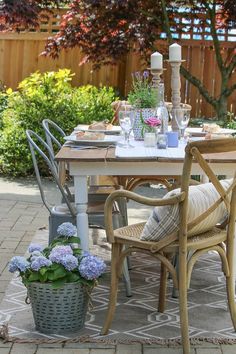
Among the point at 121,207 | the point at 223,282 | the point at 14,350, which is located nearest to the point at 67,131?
the point at 121,207

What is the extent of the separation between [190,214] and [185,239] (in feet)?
0.43

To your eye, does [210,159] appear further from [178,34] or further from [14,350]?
[178,34]

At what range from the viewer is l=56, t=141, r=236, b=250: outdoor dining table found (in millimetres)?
4102

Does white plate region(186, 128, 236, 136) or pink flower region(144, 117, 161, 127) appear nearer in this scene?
pink flower region(144, 117, 161, 127)

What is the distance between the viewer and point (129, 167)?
417 centimetres

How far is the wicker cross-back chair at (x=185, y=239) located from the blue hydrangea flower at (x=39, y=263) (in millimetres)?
322

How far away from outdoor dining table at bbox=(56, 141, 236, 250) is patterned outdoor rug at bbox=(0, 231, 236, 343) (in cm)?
43

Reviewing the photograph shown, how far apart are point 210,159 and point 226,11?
16.2ft

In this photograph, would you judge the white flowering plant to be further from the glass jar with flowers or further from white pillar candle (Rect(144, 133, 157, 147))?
the glass jar with flowers

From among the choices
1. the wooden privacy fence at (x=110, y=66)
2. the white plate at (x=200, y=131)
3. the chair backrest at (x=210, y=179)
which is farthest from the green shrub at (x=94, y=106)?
the chair backrest at (x=210, y=179)

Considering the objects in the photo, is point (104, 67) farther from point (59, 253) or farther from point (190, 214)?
point (190, 214)

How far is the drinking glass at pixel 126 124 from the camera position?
459 cm

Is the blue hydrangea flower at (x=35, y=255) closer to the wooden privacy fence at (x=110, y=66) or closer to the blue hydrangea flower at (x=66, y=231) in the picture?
the blue hydrangea flower at (x=66, y=231)

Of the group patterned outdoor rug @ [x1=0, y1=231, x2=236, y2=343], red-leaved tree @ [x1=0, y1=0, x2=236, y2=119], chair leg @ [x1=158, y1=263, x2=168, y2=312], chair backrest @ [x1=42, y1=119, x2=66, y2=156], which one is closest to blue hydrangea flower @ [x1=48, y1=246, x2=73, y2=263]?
patterned outdoor rug @ [x1=0, y1=231, x2=236, y2=343]
